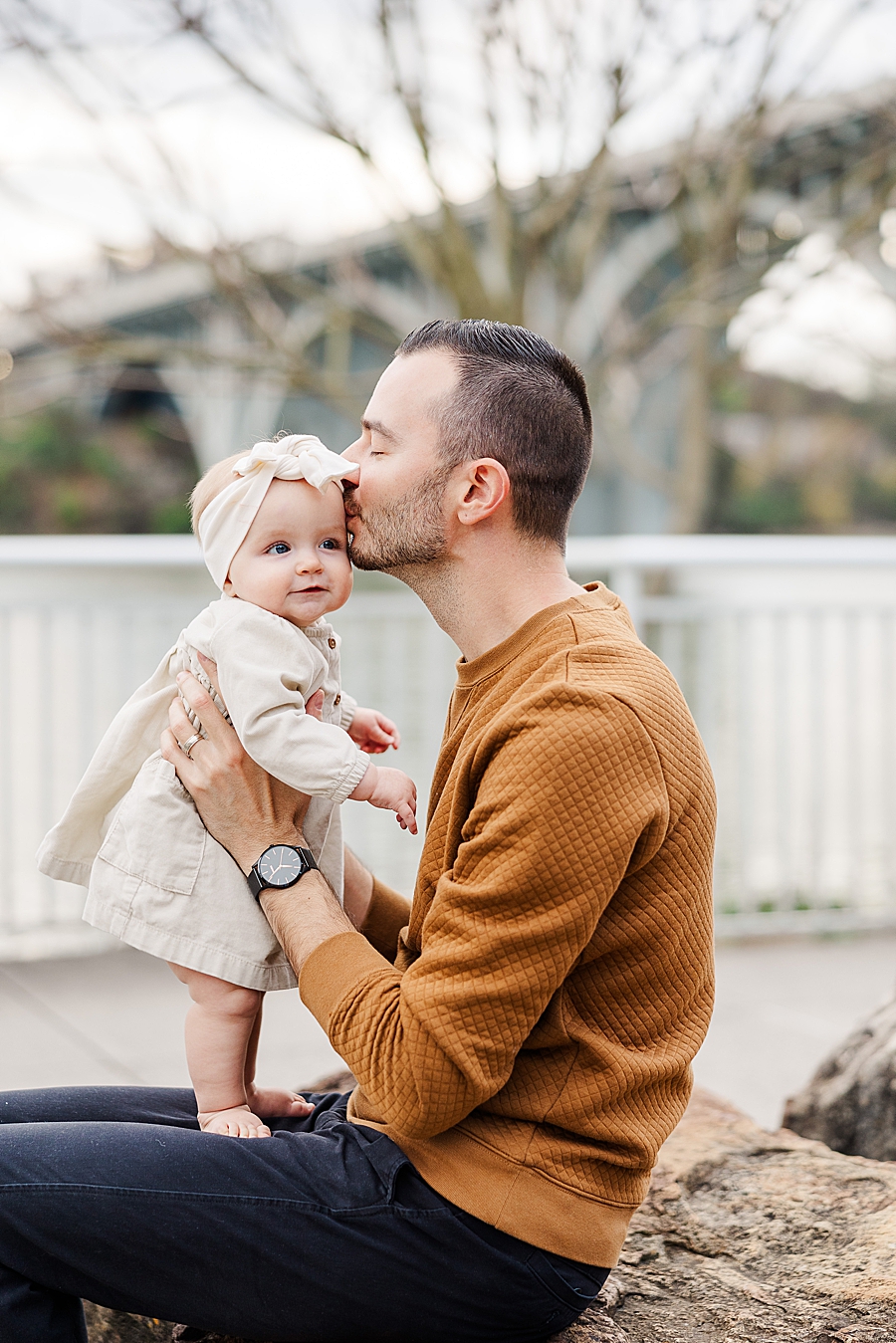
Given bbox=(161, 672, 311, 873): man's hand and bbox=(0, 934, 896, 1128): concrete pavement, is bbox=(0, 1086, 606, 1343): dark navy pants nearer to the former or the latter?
bbox=(161, 672, 311, 873): man's hand

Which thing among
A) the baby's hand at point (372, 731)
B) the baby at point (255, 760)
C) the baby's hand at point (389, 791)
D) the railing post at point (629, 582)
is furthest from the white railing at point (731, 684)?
the baby's hand at point (389, 791)

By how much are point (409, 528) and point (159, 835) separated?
0.59 m

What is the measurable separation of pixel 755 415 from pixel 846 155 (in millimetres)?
21621

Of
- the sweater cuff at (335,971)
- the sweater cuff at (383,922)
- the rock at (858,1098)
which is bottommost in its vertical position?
the rock at (858,1098)

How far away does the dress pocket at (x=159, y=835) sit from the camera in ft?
5.99

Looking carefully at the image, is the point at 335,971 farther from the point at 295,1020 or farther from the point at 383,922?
the point at 295,1020

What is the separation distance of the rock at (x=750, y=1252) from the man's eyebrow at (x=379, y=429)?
127 centimetres

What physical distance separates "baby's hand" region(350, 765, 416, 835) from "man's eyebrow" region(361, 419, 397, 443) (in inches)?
18.8

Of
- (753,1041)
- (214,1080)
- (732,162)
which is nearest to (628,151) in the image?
(732,162)

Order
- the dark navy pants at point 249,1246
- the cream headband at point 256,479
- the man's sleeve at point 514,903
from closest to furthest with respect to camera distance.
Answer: the man's sleeve at point 514,903 → the dark navy pants at point 249,1246 → the cream headband at point 256,479

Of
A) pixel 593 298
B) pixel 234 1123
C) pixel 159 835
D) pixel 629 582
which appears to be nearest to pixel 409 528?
pixel 159 835

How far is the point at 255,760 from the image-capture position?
5.87 ft

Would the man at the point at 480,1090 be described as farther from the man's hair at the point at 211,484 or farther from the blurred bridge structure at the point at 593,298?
the blurred bridge structure at the point at 593,298

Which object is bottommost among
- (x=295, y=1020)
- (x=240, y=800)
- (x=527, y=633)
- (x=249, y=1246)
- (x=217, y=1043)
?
(x=295, y=1020)
